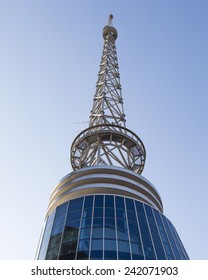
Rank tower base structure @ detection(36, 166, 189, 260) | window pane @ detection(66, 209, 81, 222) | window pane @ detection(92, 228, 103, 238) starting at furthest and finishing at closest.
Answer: window pane @ detection(66, 209, 81, 222) → window pane @ detection(92, 228, 103, 238) → tower base structure @ detection(36, 166, 189, 260)

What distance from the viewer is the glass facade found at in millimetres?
34406

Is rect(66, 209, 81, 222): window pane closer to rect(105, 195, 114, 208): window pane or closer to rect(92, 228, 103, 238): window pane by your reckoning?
rect(92, 228, 103, 238): window pane

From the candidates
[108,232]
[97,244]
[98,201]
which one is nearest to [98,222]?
[108,232]

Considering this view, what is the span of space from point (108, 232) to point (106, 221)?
1449 mm

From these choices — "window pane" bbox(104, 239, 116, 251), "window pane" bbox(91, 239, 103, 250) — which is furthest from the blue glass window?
"window pane" bbox(104, 239, 116, 251)

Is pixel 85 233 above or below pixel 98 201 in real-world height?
below

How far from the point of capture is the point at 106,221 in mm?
37219

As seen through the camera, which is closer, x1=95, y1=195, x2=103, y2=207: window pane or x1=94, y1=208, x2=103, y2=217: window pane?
x1=94, y1=208, x2=103, y2=217: window pane

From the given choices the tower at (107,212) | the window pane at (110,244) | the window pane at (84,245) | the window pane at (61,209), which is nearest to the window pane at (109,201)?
the tower at (107,212)

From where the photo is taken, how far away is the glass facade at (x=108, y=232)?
3441 cm

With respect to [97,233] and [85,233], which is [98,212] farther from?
[85,233]

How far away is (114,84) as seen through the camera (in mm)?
72375
